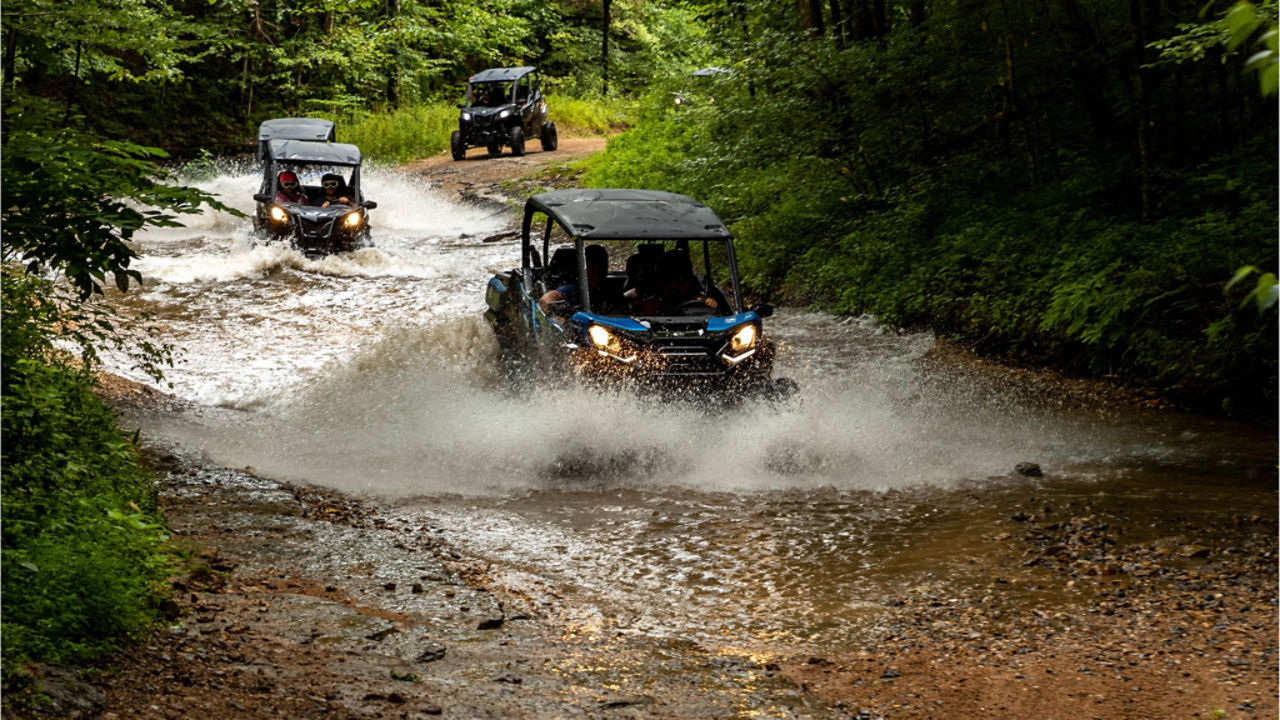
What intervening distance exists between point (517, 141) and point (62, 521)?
25588 mm

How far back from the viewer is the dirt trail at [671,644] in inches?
189

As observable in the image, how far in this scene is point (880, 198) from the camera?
17.3 meters

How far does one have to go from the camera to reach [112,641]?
4.64m

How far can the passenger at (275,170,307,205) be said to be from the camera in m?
20.9

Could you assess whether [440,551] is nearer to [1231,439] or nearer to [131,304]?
[1231,439]

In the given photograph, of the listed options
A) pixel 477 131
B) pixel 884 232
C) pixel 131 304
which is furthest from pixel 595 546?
pixel 477 131

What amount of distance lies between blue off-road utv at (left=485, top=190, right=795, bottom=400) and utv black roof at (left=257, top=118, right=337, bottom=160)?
13.7m

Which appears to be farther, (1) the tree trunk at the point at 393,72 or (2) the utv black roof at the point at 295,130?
(1) the tree trunk at the point at 393,72

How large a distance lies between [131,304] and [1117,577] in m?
15.2

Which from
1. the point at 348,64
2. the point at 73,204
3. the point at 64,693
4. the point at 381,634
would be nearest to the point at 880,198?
the point at 381,634

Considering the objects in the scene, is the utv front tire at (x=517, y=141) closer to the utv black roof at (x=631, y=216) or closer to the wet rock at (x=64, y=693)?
the utv black roof at (x=631, y=216)

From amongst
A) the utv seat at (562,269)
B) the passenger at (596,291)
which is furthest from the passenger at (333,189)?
the passenger at (596,291)

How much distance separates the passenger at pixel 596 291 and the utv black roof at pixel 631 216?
0.82ft

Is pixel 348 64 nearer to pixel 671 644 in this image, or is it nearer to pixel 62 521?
pixel 62 521
